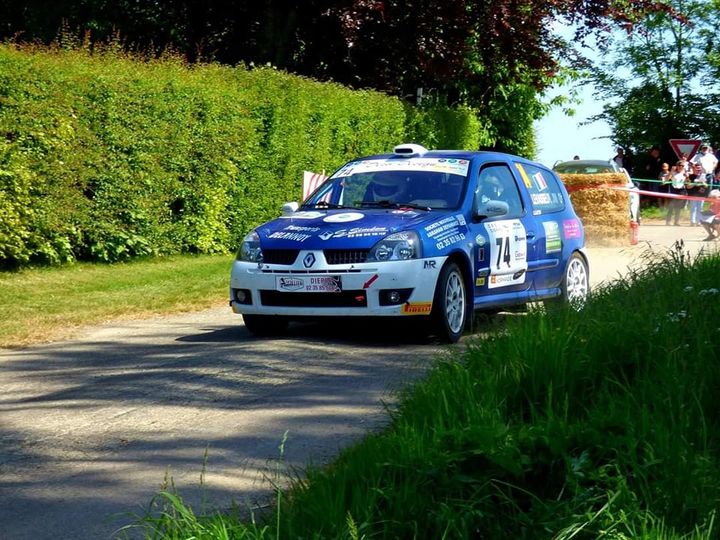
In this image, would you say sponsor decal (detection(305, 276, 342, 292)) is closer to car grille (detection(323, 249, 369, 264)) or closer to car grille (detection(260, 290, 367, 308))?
car grille (detection(260, 290, 367, 308))

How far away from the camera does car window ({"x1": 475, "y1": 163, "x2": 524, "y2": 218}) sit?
12266 millimetres

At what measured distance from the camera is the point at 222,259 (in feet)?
63.6

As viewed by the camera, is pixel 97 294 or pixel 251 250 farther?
pixel 97 294

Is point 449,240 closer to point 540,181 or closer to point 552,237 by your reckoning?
point 552,237

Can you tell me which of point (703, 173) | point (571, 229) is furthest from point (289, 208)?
point (703, 173)

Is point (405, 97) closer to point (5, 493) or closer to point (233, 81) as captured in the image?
point (233, 81)

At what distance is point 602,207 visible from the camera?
26141mm

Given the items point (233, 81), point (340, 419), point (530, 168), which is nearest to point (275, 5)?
point (233, 81)

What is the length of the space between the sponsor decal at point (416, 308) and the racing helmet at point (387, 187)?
1.58 meters

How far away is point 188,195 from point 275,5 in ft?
34.1

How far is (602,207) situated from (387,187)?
14.7 meters

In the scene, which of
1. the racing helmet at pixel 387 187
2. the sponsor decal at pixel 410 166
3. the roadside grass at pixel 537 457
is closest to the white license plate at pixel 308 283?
the racing helmet at pixel 387 187

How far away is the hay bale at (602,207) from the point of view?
26.1m

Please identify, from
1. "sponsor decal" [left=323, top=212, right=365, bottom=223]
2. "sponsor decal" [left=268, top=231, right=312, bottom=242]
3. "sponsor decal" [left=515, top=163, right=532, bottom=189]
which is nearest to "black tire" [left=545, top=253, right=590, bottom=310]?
"sponsor decal" [left=515, top=163, right=532, bottom=189]
